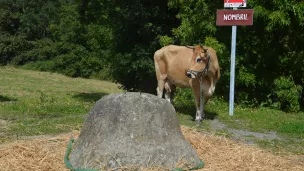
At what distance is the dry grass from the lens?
20.8ft

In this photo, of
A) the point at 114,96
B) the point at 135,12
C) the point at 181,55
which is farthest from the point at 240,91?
the point at 114,96

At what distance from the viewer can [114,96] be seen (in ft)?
22.0

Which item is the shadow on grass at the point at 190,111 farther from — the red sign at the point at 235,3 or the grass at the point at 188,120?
the red sign at the point at 235,3

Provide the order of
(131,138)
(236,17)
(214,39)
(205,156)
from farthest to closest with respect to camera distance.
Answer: (214,39) → (236,17) → (205,156) → (131,138)

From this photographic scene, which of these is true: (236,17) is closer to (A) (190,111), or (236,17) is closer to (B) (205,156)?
(A) (190,111)

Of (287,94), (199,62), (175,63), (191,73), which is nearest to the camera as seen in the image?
(191,73)

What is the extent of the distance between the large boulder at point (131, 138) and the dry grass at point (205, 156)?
0.35 metres

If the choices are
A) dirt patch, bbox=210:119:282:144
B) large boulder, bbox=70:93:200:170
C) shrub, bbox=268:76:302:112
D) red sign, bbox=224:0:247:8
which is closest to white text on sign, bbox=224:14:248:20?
red sign, bbox=224:0:247:8

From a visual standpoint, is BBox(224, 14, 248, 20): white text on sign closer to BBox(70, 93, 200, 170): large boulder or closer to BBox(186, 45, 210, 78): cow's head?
BBox(186, 45, 210, 78): cow's head

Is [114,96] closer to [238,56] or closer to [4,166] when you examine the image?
[4,166]

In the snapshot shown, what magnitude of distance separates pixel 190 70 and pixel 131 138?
384cm

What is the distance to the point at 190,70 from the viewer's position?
9.82 metres

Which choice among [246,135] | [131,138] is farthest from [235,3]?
[131,138]

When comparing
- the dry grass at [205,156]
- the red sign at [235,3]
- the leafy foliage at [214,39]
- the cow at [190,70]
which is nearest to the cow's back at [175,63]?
the cow at [190,70]
